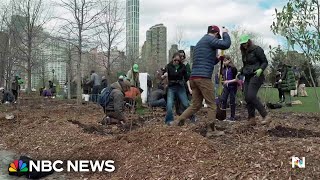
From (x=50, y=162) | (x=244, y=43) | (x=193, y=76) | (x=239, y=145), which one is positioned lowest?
(x=50, y=162)

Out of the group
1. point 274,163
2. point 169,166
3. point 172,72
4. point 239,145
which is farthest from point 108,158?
point 172,72

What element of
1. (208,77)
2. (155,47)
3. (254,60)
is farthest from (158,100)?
(155,47)

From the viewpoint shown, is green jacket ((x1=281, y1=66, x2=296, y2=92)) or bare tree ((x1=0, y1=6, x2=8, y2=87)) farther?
bare tree ((x1=0, y1=6, x2=8, y2=87))

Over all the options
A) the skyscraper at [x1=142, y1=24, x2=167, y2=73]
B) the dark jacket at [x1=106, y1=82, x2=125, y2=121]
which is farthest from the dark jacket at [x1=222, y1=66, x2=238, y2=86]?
the skyscraper at [x1=142, y1=24, x2=167, y2=73]

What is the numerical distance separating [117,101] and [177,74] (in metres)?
1.49

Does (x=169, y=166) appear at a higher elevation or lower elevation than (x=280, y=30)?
lower

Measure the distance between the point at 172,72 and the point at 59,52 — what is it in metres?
17.6

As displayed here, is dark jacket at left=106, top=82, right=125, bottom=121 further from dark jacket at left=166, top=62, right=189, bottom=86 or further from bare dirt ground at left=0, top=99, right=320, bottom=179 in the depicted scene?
dark jacket at left=166, top=62, right=189, bottom=86

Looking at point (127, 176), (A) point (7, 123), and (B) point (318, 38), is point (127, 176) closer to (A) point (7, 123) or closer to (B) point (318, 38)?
(B) point (318, 38)

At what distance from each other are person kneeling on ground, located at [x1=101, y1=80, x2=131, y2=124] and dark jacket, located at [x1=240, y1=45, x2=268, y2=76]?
291 centimetres

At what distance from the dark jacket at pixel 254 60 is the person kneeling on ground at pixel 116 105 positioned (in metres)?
2.91

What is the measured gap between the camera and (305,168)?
4180 mm

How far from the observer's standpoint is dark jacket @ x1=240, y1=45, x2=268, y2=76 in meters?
7.14

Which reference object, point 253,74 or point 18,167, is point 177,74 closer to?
point 253,74
